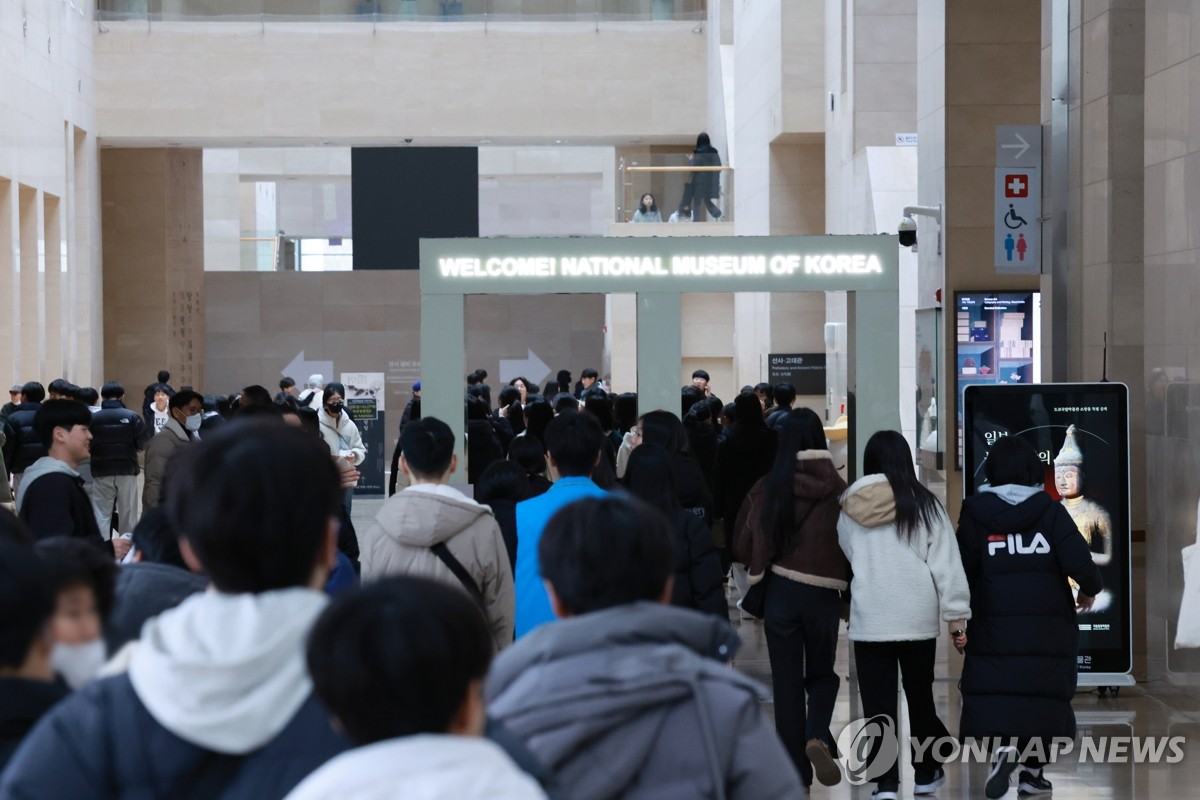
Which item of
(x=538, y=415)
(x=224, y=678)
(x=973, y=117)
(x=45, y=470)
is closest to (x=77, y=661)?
(x=224, y=678)

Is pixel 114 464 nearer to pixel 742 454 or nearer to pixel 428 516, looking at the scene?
pixel 742 454

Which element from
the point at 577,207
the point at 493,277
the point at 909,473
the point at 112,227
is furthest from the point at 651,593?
the point at 577,207

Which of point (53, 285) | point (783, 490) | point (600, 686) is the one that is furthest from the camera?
point (53, 285)

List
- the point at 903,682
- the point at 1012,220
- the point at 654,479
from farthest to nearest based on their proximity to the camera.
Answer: the point at 1012,220
the point at 903,682
the point at 654,479

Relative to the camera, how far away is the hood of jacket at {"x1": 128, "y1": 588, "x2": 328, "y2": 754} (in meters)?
2.10

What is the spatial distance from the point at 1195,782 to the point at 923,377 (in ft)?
25.9

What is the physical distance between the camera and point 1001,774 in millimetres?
6512

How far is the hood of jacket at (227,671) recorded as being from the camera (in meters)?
2.10

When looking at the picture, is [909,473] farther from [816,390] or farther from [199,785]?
[816,390]

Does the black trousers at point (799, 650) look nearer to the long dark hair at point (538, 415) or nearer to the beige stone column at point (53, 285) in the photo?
the long dark hair at point (538, 415)

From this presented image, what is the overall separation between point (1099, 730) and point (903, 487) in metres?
2.41

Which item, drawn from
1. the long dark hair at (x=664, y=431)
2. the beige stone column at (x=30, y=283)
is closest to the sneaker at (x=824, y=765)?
the long dark hair at (x=664, y=431)

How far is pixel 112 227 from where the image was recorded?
3045cm

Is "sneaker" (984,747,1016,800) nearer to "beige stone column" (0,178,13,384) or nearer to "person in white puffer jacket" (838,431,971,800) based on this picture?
"person in white puffer jacket" (838,431,971,800)
